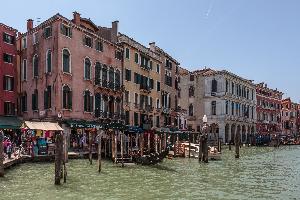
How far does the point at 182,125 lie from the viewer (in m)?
58.9

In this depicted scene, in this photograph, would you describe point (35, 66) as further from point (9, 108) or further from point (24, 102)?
point (9, 108)

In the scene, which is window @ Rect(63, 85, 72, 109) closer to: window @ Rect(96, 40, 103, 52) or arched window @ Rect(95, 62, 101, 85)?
arched window @ Rect(95, 62, 101, 85)

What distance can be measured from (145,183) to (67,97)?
16.3 metres

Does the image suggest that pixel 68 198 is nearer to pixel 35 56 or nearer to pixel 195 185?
pixel 195 185

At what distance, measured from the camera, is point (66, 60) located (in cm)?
3447

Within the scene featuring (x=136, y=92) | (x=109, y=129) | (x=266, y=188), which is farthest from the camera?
(x=136, y=92)

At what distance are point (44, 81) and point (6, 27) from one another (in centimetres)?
650

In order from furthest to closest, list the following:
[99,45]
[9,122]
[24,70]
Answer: [99,45] < [24,70] < [9,122]

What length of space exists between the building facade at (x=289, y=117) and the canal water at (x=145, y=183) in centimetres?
7150

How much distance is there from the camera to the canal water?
16.7 m

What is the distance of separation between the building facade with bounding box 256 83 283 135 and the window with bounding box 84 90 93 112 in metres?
47.9

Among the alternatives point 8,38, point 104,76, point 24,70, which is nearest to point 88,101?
point 104,76

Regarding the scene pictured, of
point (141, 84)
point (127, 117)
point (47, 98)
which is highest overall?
point (141, 84)

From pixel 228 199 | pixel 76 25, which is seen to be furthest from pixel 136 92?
pixel 228 199
